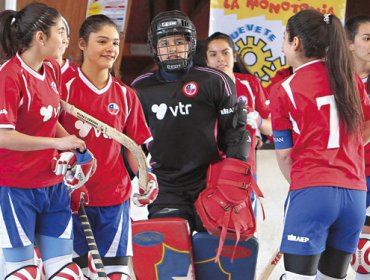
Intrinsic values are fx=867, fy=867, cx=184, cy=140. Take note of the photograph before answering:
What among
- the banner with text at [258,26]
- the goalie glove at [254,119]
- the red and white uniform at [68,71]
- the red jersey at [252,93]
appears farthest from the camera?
the banner with text at [258,26]

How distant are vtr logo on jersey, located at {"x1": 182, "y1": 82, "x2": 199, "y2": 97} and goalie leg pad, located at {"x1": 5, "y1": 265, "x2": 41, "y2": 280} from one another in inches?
34.3

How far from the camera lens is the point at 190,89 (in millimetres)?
3262

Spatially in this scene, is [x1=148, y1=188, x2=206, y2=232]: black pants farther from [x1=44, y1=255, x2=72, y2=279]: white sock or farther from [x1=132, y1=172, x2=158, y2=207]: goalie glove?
[x1=44, y1=255, x2=72, y2=279]: white sock

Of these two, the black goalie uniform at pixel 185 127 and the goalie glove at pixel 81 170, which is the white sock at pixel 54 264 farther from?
the black goalie uniform at pixel 185 127

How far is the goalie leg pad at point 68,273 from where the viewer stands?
2.89 metres

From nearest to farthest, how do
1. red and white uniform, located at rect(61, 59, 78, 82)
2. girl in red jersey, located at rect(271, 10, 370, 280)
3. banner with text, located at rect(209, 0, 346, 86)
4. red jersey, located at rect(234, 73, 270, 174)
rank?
girl in red jersey, located at rect(271, 10, 370, 280), red and white uniform, located at rect(61, 59, 78, 82), red jersey, located at rect(234, 73, 270, 174), banner with text, located at rect(209, 0, 346, 86)

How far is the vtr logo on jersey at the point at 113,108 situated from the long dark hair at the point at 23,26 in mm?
354

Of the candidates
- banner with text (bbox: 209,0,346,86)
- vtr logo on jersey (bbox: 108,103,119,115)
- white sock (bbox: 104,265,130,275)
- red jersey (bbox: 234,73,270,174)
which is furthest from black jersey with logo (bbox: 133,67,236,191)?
banner with text (bbox: 209,0,346,86)

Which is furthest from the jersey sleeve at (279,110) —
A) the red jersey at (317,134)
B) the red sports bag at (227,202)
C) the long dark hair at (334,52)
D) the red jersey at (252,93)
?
the red jersey at (252,93)

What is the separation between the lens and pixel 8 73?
9.21 ft

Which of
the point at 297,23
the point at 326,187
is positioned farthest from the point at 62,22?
the point at 326,187

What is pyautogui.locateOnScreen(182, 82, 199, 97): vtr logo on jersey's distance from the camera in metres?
3.26

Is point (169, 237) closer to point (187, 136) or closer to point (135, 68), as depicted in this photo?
point (187, 136)

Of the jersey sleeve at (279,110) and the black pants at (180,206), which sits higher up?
the jersey sleeve at (279,110)
